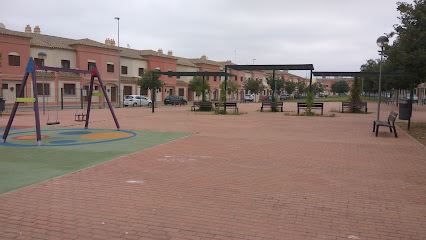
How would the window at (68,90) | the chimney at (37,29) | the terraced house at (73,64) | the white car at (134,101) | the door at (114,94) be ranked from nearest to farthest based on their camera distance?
the terraced house at (73,64)
the white car at (134,101)
the window at (68,90)
the chimney at (37,29)
the door at (114,94)

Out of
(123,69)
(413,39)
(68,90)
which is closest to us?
(413,39)

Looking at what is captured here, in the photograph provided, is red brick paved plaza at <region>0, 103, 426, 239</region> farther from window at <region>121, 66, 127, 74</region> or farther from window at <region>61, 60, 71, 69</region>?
window at <region>121, 66, 127, 74</region>

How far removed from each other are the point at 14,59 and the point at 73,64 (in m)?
7.64

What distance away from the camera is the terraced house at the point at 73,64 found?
111 feet

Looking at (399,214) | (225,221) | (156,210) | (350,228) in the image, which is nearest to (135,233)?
(156,210)

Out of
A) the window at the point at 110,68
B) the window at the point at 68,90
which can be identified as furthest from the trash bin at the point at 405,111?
the window at the point at 110,68

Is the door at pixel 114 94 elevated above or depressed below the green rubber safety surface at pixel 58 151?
above

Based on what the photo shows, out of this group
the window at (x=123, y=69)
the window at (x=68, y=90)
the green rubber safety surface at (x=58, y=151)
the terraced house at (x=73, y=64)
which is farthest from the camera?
the window at (x=123, y=69)

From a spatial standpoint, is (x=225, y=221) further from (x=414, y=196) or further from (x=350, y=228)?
(x=414, y=196)

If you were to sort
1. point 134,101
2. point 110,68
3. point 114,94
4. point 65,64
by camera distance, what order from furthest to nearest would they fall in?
1. point 114,94
2. point 110,68
3. point 65,64
4. point 134,101

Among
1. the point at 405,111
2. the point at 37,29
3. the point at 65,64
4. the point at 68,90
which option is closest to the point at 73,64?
the point at 65,64

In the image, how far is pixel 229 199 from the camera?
5.16 metres

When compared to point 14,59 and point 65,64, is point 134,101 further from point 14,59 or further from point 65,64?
point 14,59

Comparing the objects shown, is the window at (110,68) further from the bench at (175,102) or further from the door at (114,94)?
the bench at (175,102)
